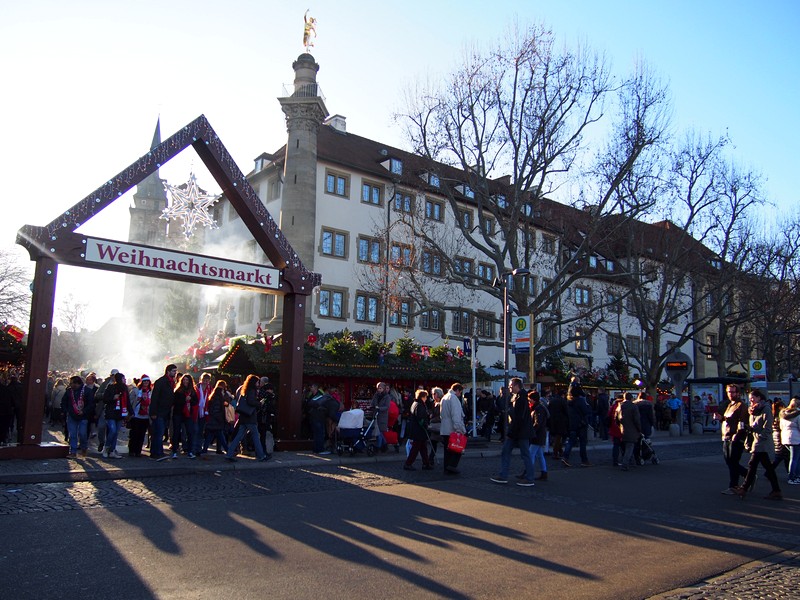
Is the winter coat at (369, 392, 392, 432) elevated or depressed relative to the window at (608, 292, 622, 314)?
depressed

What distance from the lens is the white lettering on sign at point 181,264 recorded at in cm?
1430

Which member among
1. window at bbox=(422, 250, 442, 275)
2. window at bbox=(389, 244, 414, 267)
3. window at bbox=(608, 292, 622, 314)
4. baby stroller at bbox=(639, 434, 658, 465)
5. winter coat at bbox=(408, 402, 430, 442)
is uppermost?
window at bbox=(389, 244, 414, 267)

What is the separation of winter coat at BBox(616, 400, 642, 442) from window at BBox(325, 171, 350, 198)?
28.6m

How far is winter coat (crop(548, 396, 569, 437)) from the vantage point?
16234 mm

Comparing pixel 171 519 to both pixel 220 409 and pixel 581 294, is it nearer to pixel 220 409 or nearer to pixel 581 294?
pixel 220 409

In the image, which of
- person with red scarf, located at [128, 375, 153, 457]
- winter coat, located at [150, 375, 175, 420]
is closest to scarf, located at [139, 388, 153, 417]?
person with red scarf, located at [128, 375, 153, 457]

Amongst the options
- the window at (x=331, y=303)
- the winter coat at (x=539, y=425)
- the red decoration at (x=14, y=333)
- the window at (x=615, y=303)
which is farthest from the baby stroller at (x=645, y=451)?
the window at (x=331, y=303)

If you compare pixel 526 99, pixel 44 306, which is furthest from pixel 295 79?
pixel 44 306

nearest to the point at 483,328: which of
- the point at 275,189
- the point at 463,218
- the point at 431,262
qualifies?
the point at 463,218

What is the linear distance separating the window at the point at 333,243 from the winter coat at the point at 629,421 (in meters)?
27.2

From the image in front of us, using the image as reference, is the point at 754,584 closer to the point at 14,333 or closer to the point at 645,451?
the point at 645,451

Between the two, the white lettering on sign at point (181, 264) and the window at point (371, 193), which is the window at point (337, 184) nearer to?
the window at point (371, 193)

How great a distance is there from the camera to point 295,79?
3316 cm

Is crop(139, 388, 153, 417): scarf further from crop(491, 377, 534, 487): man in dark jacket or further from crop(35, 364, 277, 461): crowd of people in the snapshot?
crop(491, 377, 534, 487): man in dark jacket
